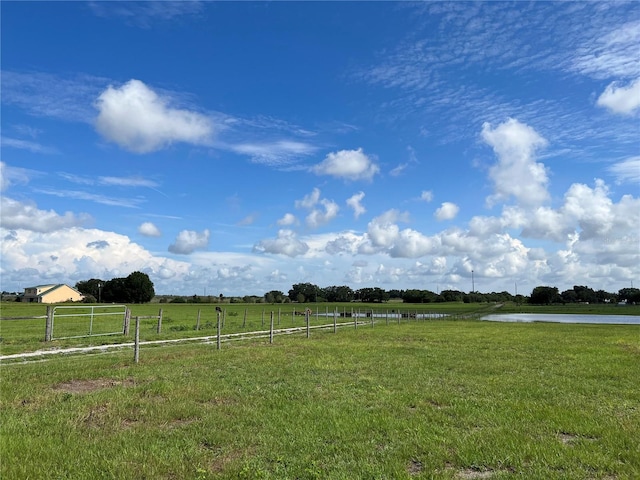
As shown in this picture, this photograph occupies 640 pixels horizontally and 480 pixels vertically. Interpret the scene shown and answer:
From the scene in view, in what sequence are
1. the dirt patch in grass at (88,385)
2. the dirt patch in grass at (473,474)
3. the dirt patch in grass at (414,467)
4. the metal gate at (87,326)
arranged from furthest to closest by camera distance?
the metal gate at (87,326)
the dirt patch in grass at (88,385)
the dirt patch in grass at (414,467)
the dirt patch in grass at (473,474)

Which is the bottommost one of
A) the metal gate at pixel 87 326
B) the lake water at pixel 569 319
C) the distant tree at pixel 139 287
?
the lake water at pixel 569 319

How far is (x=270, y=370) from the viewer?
14391 mm

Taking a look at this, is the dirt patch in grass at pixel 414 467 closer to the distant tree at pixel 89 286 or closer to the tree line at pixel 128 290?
the tree line at pixel 128 290

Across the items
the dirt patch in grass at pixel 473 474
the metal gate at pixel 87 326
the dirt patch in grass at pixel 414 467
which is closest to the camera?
the dirt patch in grass at pixel 473 474

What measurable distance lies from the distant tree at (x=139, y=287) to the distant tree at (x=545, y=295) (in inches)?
5912

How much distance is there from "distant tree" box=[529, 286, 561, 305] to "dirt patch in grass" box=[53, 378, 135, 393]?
202m

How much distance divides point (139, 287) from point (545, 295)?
154 metres

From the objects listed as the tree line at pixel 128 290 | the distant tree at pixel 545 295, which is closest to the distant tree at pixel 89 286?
the tree line at pixel 128 290

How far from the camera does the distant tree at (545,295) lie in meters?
188

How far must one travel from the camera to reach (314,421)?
8594 mm

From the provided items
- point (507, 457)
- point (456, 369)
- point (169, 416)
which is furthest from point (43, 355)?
point (507, 457)

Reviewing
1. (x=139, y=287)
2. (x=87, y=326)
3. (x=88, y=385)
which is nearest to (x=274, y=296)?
(x=139, y=287)

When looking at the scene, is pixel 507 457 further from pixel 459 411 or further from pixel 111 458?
pixel 111 458

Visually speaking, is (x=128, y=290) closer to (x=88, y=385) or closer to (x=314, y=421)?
(x=88, y=385)
